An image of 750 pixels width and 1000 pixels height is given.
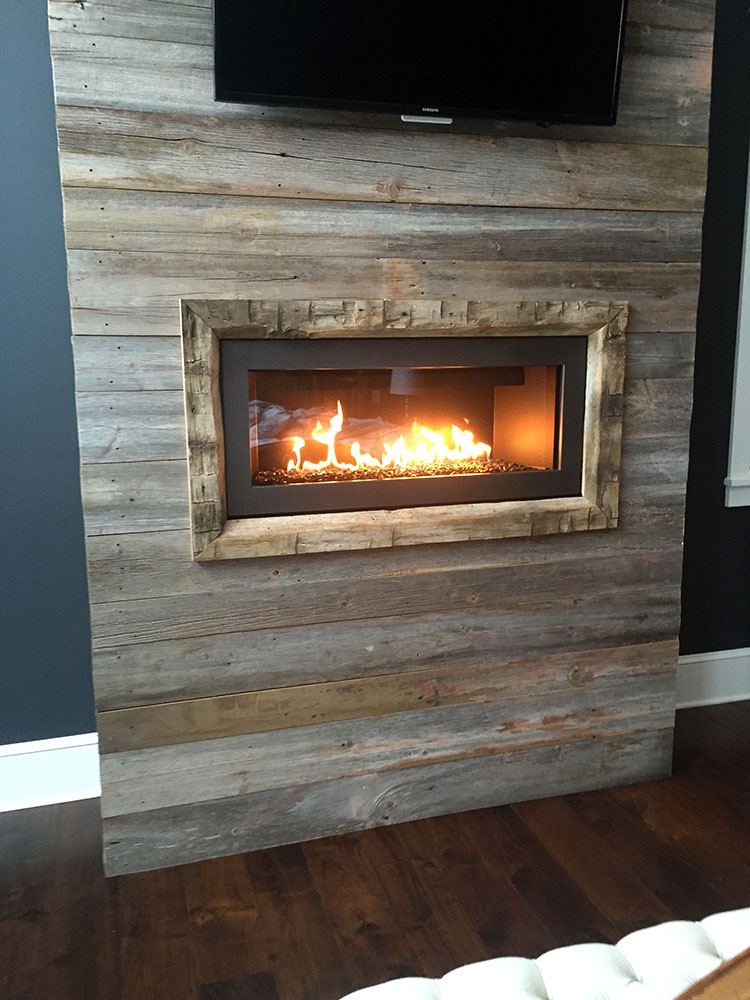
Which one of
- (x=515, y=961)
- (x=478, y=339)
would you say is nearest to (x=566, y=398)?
(x=478, y=339)

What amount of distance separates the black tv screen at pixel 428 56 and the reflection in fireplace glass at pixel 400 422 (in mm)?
608

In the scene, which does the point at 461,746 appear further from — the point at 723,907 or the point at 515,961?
the point at 515,961

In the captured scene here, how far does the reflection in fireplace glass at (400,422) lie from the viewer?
209 cm

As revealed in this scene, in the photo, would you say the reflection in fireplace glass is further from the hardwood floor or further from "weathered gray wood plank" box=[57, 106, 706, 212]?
the hardwood floor

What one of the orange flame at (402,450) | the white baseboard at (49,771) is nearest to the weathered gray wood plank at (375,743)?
the white baseboard at (49,771)

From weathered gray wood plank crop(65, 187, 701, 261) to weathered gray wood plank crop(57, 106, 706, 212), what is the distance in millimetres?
23

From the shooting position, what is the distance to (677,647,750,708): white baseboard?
2945mm

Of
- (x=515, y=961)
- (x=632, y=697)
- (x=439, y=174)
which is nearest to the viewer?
(x=515, y=961)

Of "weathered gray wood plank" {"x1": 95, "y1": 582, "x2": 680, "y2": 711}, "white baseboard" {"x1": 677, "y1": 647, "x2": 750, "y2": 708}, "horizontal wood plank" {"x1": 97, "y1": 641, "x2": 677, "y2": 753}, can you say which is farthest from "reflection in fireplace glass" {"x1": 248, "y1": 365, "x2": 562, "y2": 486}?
"white baseboard" {"x1": 677, "y1": 647, "x2": 750, "y2": 708}

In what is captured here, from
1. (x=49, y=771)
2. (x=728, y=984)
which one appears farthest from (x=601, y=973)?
(x=49, y=771)

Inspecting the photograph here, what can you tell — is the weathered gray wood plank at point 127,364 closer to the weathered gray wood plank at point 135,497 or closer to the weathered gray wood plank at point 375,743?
the weathered gray wood plank at point 135,497

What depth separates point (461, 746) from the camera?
7.38ft

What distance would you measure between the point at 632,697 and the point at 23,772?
5.56 ft

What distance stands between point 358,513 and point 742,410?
150cm
